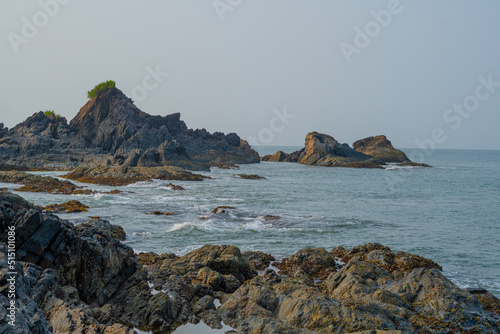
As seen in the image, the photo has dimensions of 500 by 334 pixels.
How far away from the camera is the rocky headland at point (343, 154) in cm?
11812

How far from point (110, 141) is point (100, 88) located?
2670 cm

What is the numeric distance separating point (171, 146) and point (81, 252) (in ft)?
253

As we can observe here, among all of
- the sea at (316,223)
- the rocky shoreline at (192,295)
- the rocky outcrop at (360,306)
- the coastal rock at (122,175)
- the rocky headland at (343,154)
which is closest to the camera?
the rocky shoreline at (192,295)

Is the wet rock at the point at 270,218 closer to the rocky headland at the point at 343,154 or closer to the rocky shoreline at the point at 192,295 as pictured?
the rocky shoreline at the point at 192,295

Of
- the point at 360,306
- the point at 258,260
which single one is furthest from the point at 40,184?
the point at 360,306

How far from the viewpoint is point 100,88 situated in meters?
112

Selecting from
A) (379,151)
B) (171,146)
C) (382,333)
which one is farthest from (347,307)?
(379,151)

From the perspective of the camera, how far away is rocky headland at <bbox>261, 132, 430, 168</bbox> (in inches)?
4651

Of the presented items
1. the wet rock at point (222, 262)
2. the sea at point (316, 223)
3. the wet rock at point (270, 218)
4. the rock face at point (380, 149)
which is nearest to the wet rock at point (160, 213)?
the sea at point (316, 223)

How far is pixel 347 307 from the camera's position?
32.6 feet

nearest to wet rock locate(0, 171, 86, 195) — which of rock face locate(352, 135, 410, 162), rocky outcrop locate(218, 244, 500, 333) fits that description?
rocky outcrop locate(218, 244, 500, 333)

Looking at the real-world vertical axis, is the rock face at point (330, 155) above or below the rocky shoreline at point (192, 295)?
above

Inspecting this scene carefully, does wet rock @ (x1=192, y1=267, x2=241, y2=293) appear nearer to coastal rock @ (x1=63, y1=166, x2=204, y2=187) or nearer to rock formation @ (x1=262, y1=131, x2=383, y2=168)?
coastal rock @ (x1=63, y1=166, x2=204, y2=187)

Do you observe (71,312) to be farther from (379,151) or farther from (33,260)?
(379,151)
